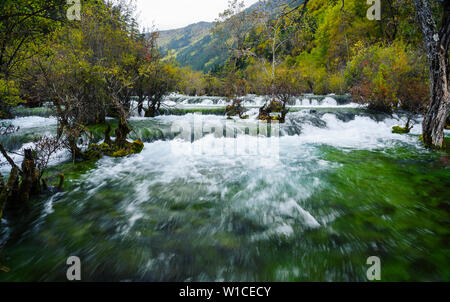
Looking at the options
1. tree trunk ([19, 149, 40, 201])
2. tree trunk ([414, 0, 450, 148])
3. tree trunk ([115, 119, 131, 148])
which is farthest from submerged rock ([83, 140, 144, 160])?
tree trunk ([414, 0, 450, 148])

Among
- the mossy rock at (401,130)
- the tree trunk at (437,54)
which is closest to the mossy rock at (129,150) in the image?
the tree trunk at (437,54)

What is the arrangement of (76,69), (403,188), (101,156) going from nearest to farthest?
1. (403,188)
2. (101,156)
3. (76,69)

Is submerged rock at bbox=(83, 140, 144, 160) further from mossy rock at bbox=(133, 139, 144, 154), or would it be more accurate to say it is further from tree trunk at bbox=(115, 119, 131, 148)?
tree trunk at bbox=(115, 119, 131, 148)

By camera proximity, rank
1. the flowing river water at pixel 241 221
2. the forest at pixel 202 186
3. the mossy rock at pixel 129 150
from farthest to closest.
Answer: the mossy rock at pixel 129 150, the forest at pixel 202 186, the flowing river water at pixel 241 221

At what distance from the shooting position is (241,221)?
396cm

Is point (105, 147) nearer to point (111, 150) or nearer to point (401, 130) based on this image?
point (111, 150)

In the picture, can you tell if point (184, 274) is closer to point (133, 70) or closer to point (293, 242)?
point (293, 242)

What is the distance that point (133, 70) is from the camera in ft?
39.8

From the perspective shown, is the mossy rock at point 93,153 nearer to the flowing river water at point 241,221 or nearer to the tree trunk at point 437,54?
the flowing river water at point 241,221

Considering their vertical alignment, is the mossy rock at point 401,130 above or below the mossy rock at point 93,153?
above

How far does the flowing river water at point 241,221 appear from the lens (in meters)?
2.76

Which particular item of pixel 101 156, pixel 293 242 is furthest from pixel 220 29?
pixel 293 242

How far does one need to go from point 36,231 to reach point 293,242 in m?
4.68

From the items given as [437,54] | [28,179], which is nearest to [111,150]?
→ [28,179]
